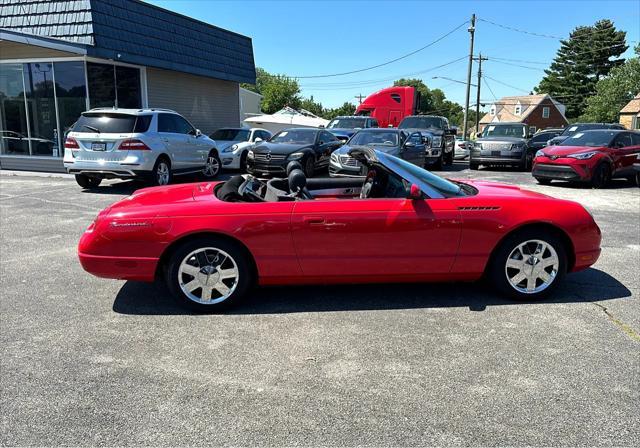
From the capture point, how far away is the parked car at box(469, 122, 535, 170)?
56.0 ft

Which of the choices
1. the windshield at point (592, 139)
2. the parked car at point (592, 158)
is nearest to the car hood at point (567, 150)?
the parked car at point (592, 158)

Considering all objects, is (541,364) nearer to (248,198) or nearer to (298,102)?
(248,198)

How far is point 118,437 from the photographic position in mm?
2605

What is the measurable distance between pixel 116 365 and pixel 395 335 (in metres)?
2.00

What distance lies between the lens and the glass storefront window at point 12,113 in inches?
619

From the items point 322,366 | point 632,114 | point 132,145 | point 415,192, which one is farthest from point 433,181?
point 632,114

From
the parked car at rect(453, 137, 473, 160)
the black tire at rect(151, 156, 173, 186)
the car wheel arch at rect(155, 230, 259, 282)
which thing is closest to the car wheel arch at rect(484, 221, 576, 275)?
the car wheel arch at rect(155, 230, 259, 282)

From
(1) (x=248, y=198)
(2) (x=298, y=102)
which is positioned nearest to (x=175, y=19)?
(1) (x=248, y=198)

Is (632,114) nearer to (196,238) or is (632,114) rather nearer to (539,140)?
(539,140)

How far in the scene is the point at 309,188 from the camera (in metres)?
5.46

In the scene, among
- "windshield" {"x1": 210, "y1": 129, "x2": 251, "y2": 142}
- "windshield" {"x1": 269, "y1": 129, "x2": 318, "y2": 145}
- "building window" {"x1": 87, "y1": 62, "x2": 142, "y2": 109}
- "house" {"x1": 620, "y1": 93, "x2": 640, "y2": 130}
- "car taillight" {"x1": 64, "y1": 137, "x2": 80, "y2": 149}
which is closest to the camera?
"car taillight" {"x1": 64, "y1": 137, "x2": 80, "y2": 149}

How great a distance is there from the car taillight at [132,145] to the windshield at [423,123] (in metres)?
11.2

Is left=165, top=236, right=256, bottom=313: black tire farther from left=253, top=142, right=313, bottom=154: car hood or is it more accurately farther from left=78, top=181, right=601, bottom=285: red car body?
left=253, top=142, right=313, bottom=154: car hood

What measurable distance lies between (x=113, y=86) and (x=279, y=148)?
5.86 meters
